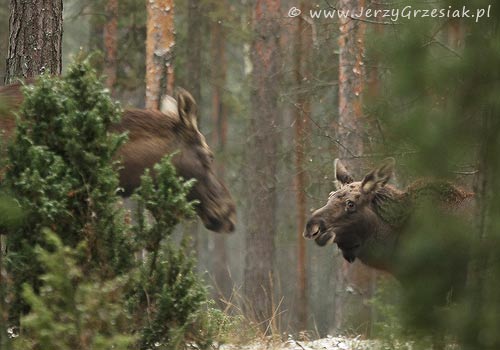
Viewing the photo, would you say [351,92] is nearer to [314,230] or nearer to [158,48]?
[158,48]

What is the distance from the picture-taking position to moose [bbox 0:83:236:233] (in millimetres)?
10281

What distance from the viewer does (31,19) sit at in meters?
10.5

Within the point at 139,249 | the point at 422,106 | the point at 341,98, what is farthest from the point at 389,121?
the point at 341,98

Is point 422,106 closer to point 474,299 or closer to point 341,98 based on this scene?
point 474,299

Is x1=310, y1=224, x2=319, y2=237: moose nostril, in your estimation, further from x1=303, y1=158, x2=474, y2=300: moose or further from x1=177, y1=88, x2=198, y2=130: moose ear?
x1=177, y1=88, x2=198, y2=130: moose ear

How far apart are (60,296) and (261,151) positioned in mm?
14821

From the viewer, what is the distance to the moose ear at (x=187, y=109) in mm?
10352

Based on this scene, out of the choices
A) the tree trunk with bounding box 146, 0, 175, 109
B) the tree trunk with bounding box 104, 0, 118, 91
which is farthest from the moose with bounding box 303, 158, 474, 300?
the tree trunk with bounding box 104, 0, 118, 91

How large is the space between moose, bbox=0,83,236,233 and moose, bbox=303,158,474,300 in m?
1.59

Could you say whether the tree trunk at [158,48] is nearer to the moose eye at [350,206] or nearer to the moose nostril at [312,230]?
the moose eye at [350,206]

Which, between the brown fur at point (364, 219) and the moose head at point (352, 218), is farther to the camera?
the moose head at point (352, 218)

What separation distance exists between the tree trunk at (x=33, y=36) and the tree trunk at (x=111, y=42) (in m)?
14.6

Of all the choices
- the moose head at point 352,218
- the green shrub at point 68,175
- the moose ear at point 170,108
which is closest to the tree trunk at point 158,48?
the moose head at point 352,218

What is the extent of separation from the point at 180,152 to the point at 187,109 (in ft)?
1.67
